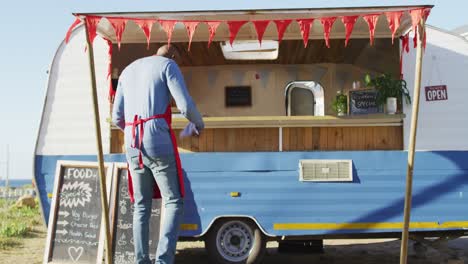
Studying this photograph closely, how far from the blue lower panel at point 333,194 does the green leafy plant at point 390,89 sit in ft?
1.89

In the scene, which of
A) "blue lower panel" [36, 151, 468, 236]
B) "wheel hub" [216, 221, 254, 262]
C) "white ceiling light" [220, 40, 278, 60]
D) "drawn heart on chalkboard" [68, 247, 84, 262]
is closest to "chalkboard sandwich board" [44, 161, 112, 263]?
"drawn heart on chalkboard" [68, 247, 84, 262]

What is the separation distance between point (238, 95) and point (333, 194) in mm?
3529

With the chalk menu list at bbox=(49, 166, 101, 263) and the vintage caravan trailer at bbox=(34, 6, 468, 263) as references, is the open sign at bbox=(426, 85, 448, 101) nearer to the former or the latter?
the vintage caravan trailer at bbox=(34, 6, 468, 263)

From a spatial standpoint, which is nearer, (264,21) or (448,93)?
(264,21)

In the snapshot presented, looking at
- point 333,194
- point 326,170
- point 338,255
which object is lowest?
point 338,255

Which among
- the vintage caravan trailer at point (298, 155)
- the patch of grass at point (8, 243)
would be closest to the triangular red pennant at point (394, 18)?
the vintage caravan trailer at point (298, 155)

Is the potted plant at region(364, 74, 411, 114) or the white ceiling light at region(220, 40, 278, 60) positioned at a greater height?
the white ceiling light at region(220, 40, 278, 60)

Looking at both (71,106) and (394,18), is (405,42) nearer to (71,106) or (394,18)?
(394,18)

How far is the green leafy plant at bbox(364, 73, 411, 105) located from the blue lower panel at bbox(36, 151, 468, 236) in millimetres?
577

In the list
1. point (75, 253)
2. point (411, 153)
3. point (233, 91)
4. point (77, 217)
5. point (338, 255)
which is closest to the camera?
point (411, 153)

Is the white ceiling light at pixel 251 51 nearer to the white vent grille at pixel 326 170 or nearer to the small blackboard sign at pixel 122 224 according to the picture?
the white vent grille at pixel 326 170

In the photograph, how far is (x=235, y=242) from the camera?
5.98 meters

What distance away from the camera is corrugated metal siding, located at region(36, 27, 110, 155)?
19.5 ft

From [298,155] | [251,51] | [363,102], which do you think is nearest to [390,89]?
[363,102]
